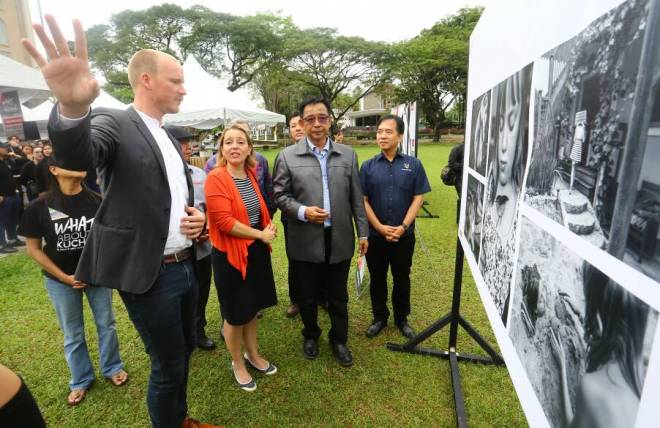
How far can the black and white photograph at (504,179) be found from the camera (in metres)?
1.09

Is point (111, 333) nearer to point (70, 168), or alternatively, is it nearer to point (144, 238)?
point (144, 238)

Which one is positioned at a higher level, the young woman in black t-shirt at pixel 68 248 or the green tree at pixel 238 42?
the green tree at pixel 238 42

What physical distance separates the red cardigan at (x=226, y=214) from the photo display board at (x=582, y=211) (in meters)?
1.69

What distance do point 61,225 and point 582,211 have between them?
2.86m

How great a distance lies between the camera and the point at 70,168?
1190mm

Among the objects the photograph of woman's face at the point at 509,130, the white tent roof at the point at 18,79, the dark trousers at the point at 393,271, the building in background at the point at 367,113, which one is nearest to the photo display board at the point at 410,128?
the dark trousers at the point at 393,271

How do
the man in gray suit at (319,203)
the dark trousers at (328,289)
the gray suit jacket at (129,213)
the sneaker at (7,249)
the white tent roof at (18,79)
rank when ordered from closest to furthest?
1. the gray suit jacket at (129,213)
2. the man in gray suit at (319,203)
3. the dark trousers at (328,289)
4. the white tent roof at (18,79)
5. the sneaker at (7,249)

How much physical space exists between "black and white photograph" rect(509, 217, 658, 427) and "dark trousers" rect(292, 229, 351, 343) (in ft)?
6.25

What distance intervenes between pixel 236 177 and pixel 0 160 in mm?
6011

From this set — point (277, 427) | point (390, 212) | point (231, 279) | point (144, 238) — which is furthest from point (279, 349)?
point (144, 238)

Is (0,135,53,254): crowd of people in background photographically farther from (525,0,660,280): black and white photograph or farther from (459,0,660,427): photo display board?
(525,0,660,280): black and white photograph

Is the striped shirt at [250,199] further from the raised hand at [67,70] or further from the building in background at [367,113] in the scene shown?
the building in background at [367,113]

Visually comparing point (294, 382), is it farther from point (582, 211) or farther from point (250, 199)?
point (582, 211)

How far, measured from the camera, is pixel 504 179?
49.8 inches
